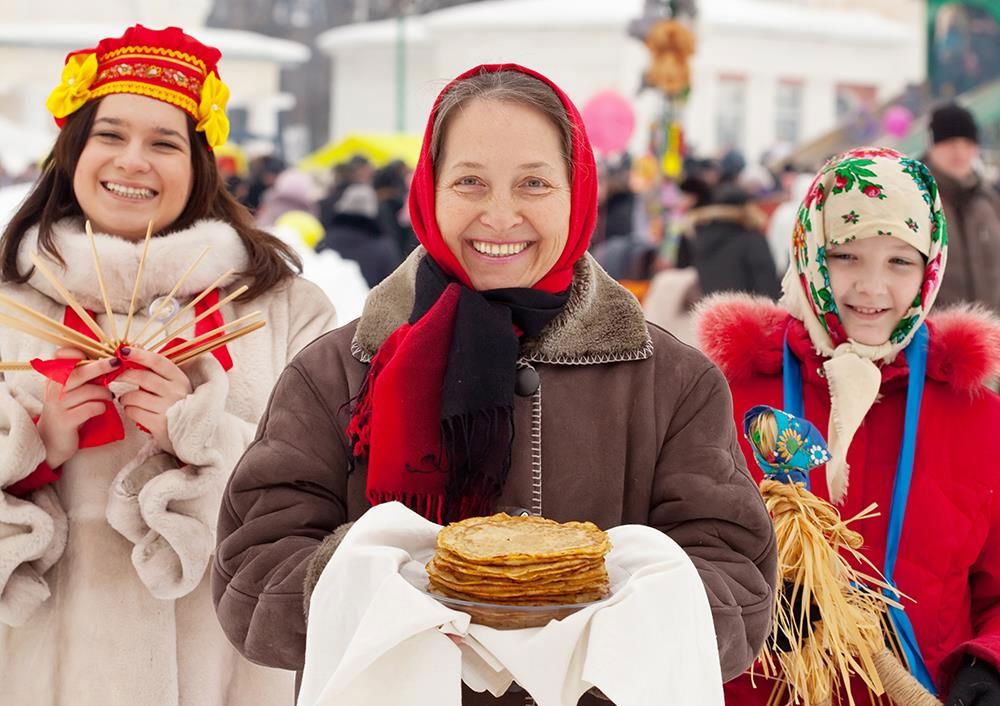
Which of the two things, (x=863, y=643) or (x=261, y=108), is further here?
(x=261, y=108)

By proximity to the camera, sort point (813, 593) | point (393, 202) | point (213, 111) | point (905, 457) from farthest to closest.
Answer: point (393, 202) → point (213, 111) → point (905, 457) → point (813, 593)

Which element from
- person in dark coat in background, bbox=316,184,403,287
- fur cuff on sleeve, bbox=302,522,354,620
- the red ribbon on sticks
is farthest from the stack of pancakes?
person in dark coat in background, bbox=316,184,403,287

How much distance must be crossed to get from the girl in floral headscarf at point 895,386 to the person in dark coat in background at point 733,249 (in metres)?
3.96

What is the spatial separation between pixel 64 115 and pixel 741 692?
1658 millimetres

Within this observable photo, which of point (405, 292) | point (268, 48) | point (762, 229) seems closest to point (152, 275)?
point (405, 292)

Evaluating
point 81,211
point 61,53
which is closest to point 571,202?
point 81,211

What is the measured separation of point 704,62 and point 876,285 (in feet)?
77.5

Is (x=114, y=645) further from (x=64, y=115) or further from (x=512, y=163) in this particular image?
(x=512, y=163)

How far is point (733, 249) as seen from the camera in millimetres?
6637

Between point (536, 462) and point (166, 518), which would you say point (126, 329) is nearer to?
point (166, 518)

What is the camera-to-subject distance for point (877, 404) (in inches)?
96.0

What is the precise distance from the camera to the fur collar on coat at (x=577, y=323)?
1834mm

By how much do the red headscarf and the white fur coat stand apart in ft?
2.43

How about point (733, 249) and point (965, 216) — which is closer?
point (965, 216)
